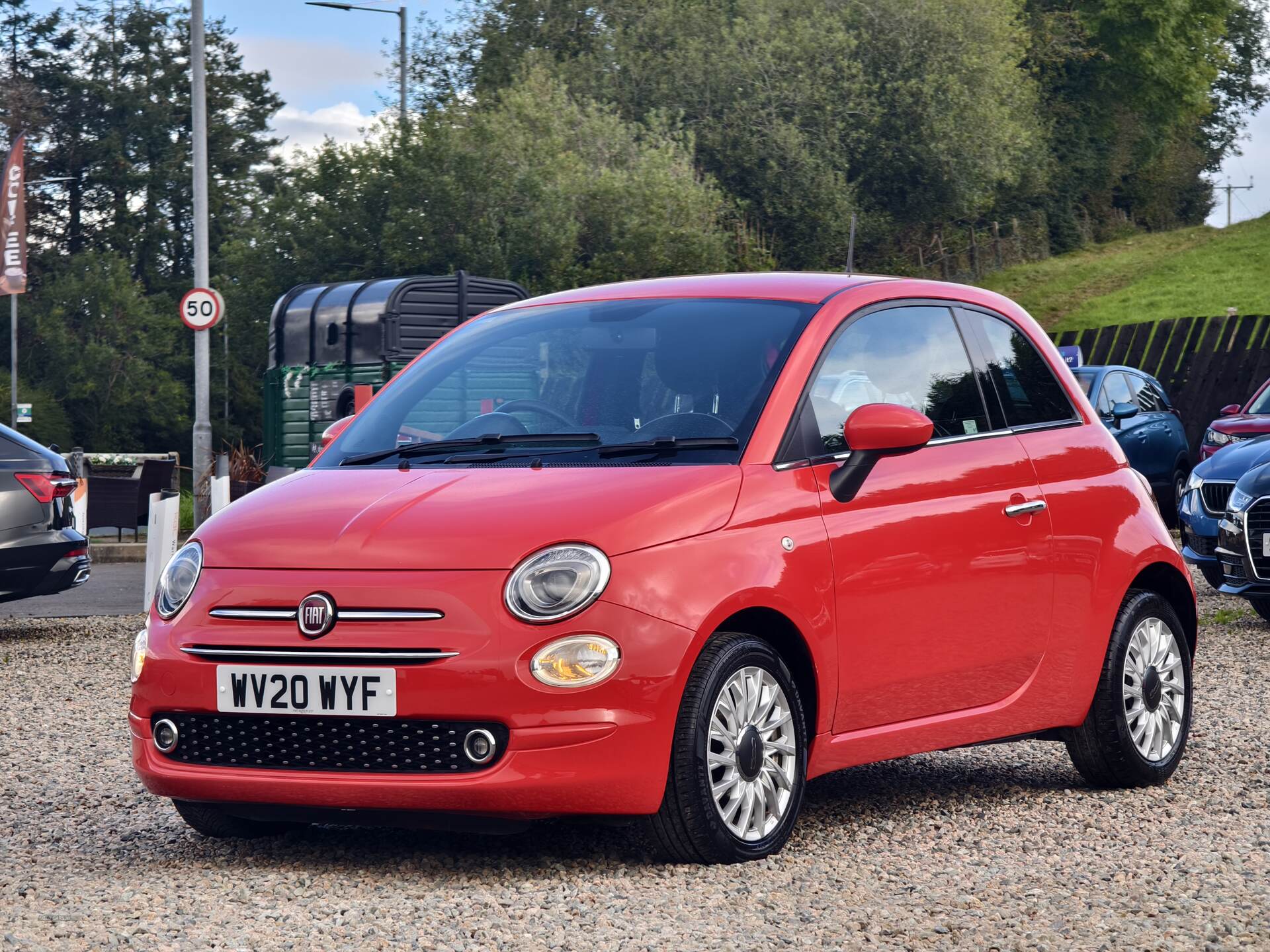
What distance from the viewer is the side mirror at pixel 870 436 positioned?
5379mm

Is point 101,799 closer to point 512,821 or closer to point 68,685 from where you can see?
point 512,821

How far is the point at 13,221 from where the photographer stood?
126 ft

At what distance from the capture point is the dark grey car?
12.0 m

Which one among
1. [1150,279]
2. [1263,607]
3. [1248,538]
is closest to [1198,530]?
[1263,607]

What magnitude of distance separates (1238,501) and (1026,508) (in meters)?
5.76

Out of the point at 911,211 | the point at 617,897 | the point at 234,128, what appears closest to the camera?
the point at 617,897

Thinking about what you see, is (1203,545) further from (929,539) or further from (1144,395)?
(1144,395)

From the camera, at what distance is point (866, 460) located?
5.48m

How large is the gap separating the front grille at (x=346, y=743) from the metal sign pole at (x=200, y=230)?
755 inches

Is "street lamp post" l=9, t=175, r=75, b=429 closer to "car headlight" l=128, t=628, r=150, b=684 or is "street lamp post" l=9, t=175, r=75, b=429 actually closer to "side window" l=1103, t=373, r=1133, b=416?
"side window" l=1103, t=373, r=1133, b=416

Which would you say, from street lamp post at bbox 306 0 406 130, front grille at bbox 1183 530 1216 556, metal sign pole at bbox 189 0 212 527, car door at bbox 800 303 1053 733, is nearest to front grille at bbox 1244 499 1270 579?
front grille at bbox 1183 530 1216 556

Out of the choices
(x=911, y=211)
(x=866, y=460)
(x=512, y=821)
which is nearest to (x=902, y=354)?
(x=866, y=460)

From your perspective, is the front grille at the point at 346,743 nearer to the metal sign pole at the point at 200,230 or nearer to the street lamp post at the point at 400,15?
the metal sign pole at the point at 200,230

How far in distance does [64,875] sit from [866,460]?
99.6 inches
